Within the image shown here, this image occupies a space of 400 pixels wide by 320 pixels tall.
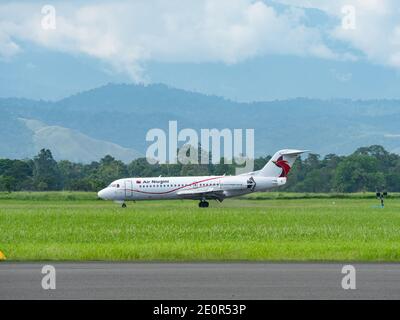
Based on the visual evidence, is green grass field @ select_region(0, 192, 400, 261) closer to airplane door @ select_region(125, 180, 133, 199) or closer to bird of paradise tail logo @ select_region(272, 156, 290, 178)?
airplane door @ select_region(125, 180, 133, 199)

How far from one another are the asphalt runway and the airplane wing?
70.8 metres

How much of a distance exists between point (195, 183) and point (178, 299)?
264 ft

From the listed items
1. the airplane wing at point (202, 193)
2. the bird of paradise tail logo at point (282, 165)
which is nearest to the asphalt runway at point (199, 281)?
the airplane wing at point (202, 193)

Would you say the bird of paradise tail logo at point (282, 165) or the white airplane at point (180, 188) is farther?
the bird of paradise tail logo at point (282, 165)

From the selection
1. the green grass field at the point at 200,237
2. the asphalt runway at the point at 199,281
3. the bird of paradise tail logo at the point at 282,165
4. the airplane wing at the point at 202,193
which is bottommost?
the asphalt runway at the point at 199,281

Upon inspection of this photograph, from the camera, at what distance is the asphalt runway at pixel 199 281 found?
2186 centimetres

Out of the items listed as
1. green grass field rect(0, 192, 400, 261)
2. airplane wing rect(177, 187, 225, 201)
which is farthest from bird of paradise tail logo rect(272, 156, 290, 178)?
green grass field rect(0, 192, 400, 261)

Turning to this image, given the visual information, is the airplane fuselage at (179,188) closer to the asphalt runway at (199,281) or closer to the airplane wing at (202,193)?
the airplane wing at (202,193)

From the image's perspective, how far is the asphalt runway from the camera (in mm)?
21859

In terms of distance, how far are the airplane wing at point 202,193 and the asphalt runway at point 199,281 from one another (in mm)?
70758

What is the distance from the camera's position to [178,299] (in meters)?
21.1

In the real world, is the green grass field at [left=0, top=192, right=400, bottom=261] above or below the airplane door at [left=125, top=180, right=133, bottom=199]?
below
